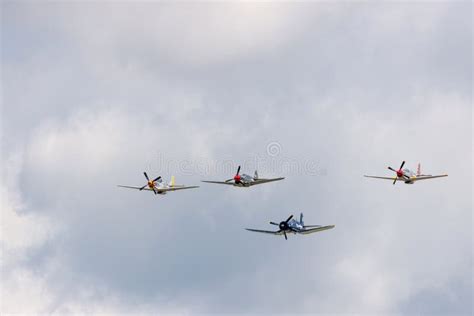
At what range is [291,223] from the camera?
19575 cm

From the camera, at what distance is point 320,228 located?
196 m

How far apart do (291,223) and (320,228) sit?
721 centimetres
